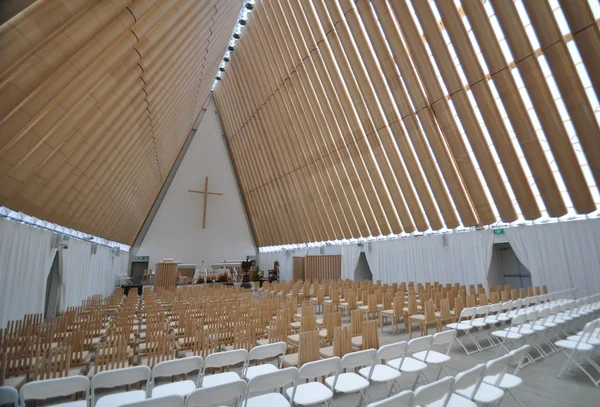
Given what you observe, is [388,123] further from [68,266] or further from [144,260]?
[144,260]

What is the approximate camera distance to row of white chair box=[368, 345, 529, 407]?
218 cm

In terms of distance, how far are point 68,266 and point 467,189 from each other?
13.4 metres

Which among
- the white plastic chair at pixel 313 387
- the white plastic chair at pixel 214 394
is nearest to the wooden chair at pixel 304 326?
the white plastic chair at pixel 313 387

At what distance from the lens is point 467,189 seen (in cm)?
973

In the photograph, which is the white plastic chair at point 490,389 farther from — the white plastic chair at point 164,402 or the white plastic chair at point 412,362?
the white plastic chair at point 164,402

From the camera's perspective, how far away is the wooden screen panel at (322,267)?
17.5m

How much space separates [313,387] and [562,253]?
10.1 meters

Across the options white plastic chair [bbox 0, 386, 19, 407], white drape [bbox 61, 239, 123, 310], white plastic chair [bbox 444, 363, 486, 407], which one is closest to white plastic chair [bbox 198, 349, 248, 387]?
white plastic chair [bbox 0, 386, 19, 407]

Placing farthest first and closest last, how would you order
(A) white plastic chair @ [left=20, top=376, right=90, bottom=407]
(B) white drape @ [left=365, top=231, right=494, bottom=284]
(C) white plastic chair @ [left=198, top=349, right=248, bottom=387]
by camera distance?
(B) white drape @ [left=365, top=231, right=494, bottom=284]
(C) white plastic chair @ [left=198, top=349, right=248, bottom=387]
(A) white plastic chair @ [left=20, top=376, right=90, bottom=407]

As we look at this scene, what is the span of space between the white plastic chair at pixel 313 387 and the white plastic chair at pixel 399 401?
2.70 feet

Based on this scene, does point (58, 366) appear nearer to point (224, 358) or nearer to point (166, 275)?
point (224, 358)

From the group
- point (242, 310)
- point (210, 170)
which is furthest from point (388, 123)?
point (210, 170)

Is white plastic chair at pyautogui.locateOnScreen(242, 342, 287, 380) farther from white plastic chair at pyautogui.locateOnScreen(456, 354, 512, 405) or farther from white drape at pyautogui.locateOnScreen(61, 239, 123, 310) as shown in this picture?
white drape at pyautogui.locateOnScreen(61, 239, 123, 310)

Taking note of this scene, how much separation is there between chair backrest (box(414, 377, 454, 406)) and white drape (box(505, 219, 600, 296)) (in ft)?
30.3
